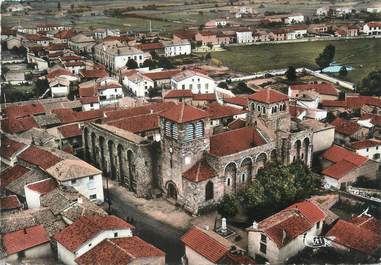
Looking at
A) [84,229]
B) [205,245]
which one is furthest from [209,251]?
[84,229]

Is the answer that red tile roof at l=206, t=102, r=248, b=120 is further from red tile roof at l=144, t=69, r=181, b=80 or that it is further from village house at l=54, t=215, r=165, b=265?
village house at l=54, t=215, r=165, b=265

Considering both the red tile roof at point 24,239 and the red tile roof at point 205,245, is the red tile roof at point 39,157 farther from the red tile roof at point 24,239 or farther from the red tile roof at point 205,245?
the red tile roof at point 205,245


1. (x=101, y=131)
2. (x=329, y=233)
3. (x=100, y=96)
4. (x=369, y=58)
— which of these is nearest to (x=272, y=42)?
(x=369, y=58)

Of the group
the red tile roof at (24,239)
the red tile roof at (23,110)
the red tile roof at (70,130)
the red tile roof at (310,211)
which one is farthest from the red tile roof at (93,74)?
the red tile roof at (310,211)

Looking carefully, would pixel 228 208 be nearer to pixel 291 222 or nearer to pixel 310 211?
pixel 291 222

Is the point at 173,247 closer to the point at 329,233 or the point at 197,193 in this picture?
the point at 197,193
